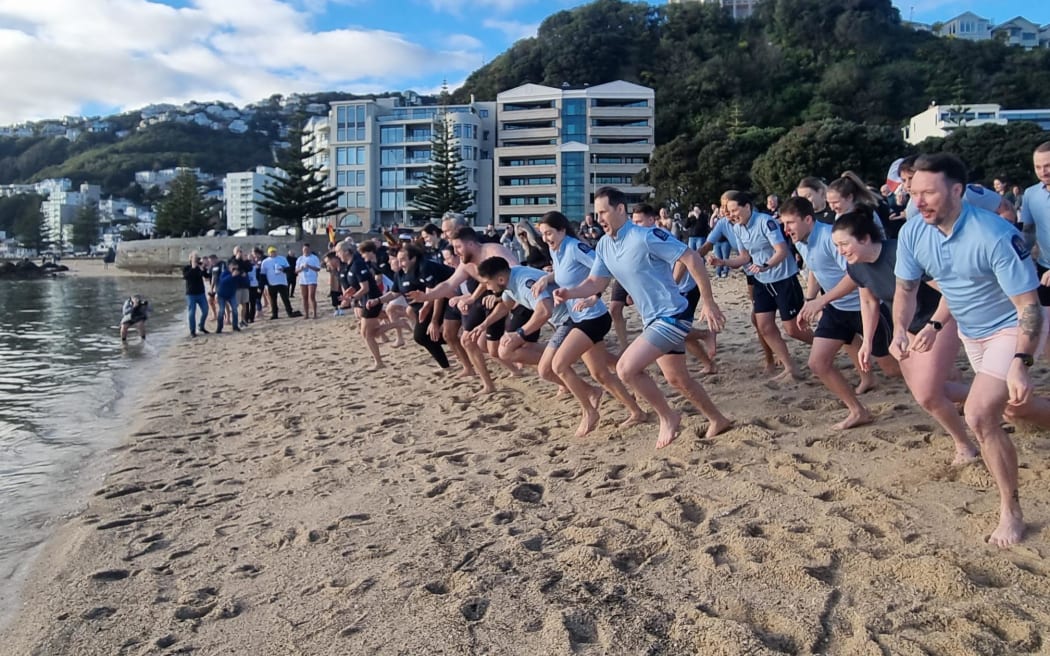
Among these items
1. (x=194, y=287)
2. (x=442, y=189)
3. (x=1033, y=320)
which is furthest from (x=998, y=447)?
(x=442, y=189)

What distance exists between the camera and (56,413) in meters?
9.05

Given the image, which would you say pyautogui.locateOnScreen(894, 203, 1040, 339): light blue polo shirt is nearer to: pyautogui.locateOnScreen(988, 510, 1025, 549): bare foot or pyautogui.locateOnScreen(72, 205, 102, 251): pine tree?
pyautogui.locateOnScreen(988, 510, 1025, 549): bare foot

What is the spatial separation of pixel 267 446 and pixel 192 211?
76536 mm

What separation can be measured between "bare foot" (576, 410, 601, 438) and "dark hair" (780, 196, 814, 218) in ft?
7.04

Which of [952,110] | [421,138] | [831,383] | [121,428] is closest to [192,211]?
[421,138]

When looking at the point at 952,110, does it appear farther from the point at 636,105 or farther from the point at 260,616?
the point at 260,616

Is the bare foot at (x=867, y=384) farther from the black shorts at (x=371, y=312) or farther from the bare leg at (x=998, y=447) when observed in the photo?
the black shorts at (x=371, y=312)

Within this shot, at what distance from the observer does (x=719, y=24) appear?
10288 centimetres

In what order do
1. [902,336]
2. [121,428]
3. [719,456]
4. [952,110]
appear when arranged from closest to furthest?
[902,336]
[719,456]
[121,428]
[952,110]

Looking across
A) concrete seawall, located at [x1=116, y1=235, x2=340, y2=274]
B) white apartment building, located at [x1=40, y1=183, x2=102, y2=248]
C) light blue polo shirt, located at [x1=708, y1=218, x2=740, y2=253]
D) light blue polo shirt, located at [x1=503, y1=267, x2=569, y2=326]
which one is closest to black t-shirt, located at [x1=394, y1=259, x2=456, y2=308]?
light blue polo shirt, located at [x1=503, y1=267, x2=569, y2=326]

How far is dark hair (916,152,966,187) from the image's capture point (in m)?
3.40

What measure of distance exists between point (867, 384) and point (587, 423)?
2.31 m

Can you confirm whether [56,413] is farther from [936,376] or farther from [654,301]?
[936,376]

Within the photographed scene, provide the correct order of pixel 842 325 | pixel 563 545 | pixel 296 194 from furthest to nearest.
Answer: pixel 296 194, pixel 842 325, pixel 563 545
